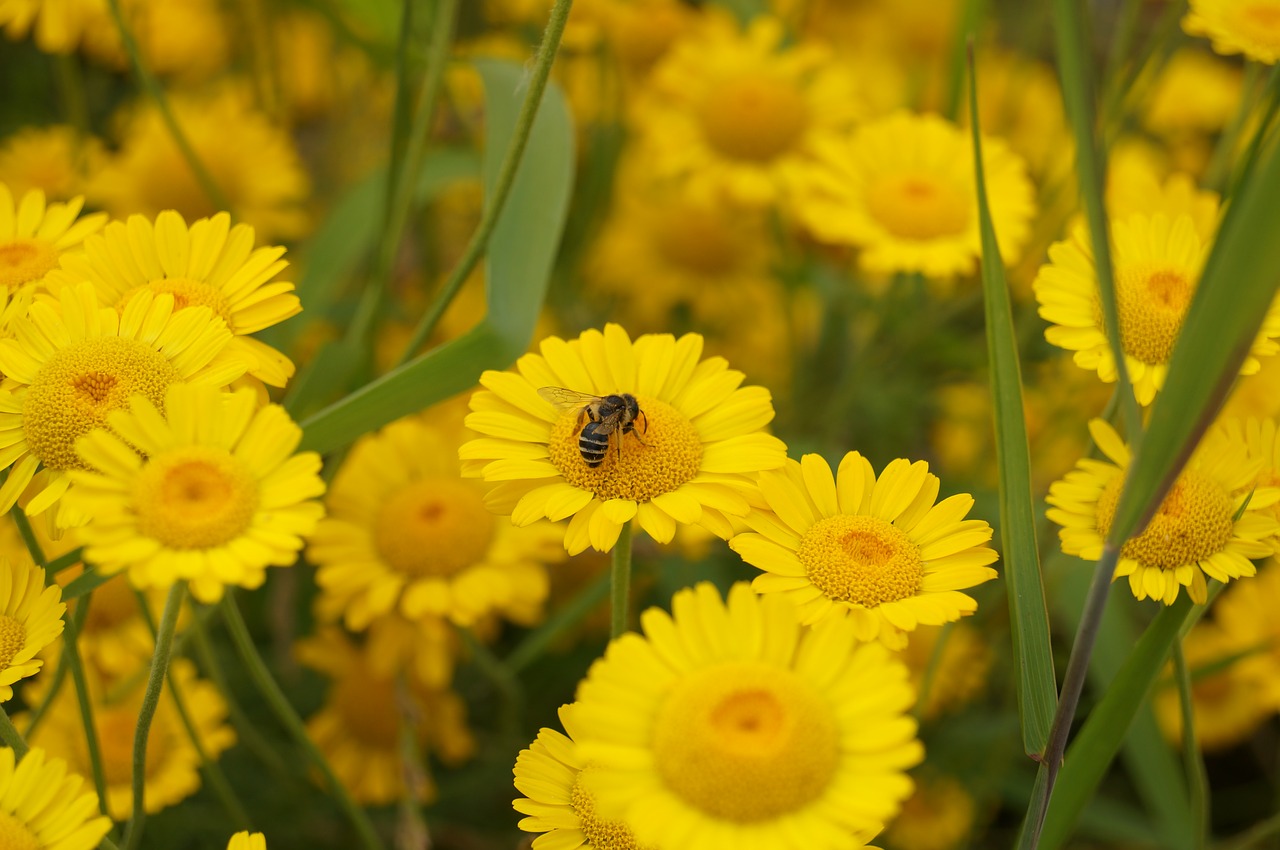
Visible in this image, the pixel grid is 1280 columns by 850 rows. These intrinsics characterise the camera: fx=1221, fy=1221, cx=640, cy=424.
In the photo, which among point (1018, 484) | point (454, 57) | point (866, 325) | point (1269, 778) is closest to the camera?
point (1018, 484)

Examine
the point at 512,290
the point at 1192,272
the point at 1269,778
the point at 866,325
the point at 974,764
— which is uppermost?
the point at 1192,272

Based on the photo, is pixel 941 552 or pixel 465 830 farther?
pixel 465 830

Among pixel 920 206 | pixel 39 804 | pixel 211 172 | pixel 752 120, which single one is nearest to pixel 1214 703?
pixel 920 206

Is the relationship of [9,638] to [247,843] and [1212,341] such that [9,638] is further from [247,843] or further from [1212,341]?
[1212,341]

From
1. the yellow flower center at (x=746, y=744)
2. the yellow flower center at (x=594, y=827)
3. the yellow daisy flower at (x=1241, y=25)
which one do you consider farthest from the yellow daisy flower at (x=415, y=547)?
the yellow daisy flower at (x=1241, y=25)

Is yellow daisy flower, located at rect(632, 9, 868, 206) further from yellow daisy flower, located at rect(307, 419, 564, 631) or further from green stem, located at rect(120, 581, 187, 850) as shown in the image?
green stem, located at rect(120, 581, 187, 850)

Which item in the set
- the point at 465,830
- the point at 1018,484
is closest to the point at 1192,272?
the point at 1018,484

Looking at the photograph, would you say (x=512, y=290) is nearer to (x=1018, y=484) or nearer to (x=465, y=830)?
(x=1018, y=484)

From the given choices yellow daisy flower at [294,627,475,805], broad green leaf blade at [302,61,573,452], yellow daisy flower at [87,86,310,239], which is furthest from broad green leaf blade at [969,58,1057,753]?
yellow daisy flower at [87,86,310,239]

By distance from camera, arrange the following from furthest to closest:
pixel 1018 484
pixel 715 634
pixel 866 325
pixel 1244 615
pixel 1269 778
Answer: pixel 866 325 < pixel 1269 778 < pixel 1244 615 < pixel 1018 484 < pixel 715 634
